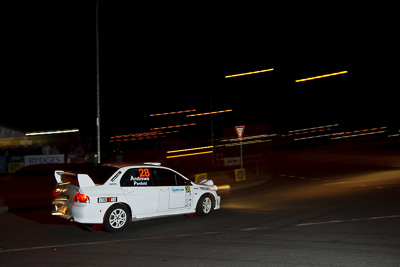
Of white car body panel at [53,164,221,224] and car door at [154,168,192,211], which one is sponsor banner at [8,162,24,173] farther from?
car door at [154,168,192,211]

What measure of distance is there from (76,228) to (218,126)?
6914 cm

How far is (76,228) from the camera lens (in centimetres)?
956

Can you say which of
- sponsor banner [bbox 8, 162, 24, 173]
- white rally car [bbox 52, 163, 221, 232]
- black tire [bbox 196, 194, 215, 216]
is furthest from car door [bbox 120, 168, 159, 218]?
sponsor banner [bbox 8, 162, 24, 173]

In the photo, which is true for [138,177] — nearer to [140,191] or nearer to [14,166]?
[140,191]

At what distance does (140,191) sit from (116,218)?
2.75ft

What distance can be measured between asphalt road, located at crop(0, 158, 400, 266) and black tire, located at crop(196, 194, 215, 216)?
0.19m

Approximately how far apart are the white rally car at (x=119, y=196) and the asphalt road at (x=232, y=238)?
363 mm

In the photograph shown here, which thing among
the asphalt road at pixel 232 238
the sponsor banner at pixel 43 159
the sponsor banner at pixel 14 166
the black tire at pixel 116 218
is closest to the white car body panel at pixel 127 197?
the black tire at pixel 116 218

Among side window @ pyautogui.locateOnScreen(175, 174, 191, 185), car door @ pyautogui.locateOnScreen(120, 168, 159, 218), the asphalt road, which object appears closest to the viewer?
the asphalt road

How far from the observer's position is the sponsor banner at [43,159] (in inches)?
952

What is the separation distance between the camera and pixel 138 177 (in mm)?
9562

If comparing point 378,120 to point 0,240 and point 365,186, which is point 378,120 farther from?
point 0,240

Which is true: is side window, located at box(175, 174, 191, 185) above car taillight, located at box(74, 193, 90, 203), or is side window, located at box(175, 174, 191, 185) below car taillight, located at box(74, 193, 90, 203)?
above

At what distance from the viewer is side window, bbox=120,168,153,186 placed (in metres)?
9.34
